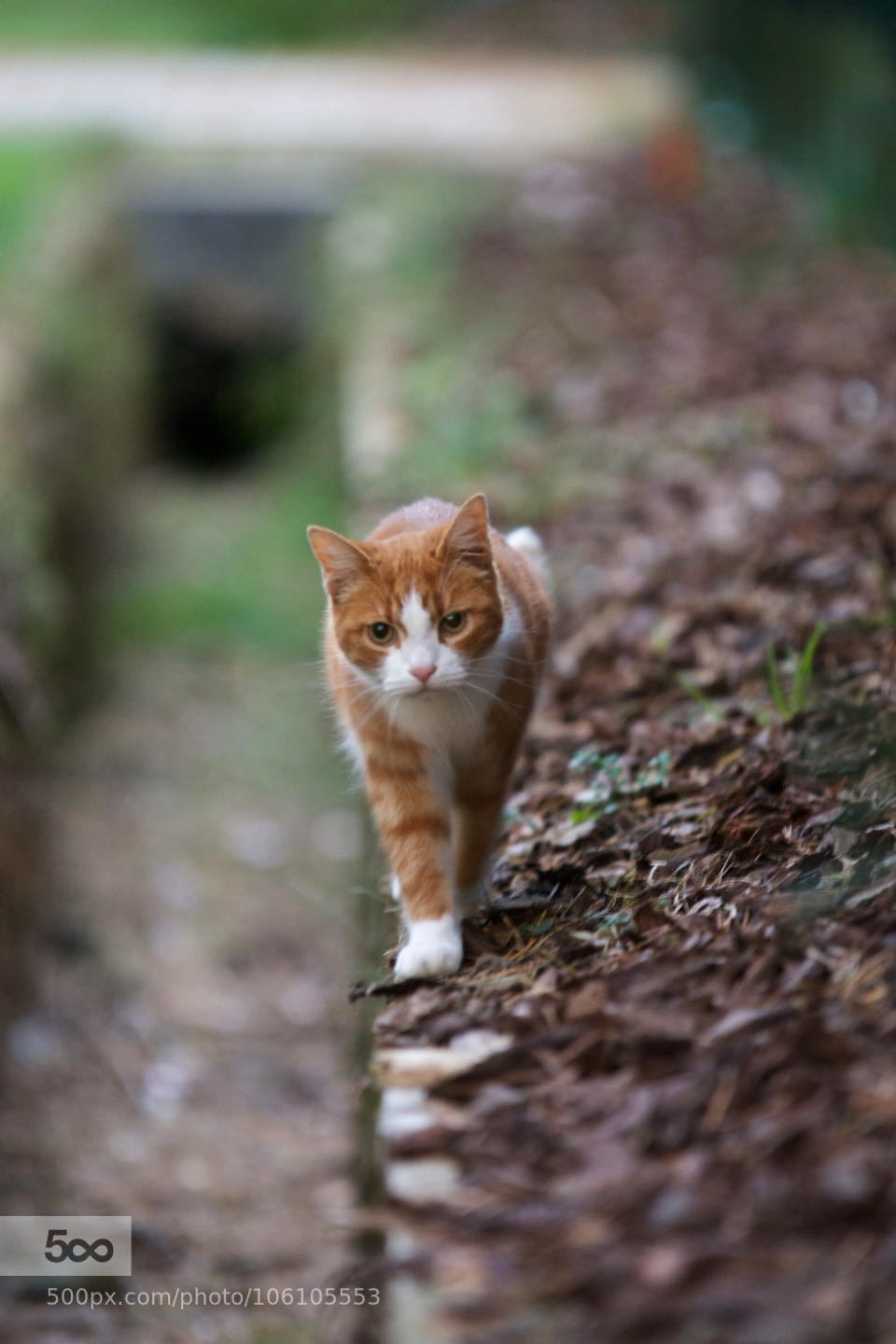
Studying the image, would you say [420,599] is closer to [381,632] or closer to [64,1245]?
[381,632]

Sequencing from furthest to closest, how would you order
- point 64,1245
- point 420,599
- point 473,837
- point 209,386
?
point 209,386 → point 64,1245 → point 473,837 → point 420,599

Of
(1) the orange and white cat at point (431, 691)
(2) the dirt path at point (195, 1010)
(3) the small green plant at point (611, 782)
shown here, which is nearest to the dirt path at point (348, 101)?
(2) the dirt path at point (195, 1010)

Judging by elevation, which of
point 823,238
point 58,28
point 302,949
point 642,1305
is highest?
point 58,28

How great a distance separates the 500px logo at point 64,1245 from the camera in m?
3.60

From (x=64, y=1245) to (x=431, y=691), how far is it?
184cm

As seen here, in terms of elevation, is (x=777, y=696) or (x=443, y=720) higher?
(x=777, y=696)

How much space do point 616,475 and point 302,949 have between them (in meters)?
2.05

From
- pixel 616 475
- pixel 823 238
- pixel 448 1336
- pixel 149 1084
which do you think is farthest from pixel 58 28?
pixel 448 1336

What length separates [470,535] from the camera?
276 cm

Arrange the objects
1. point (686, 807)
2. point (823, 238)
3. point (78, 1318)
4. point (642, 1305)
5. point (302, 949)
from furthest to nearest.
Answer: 1. point (823, 238)
2. point (302, 949)
3. point (78, 1318)
4. point (686, 807)
5. point (642, 1305)

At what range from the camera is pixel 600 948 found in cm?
273

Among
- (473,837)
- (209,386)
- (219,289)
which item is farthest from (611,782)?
(219,289)

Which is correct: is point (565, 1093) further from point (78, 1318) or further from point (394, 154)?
point (394, 154)

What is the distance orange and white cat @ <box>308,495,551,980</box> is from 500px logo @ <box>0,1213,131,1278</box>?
55.5 inches
